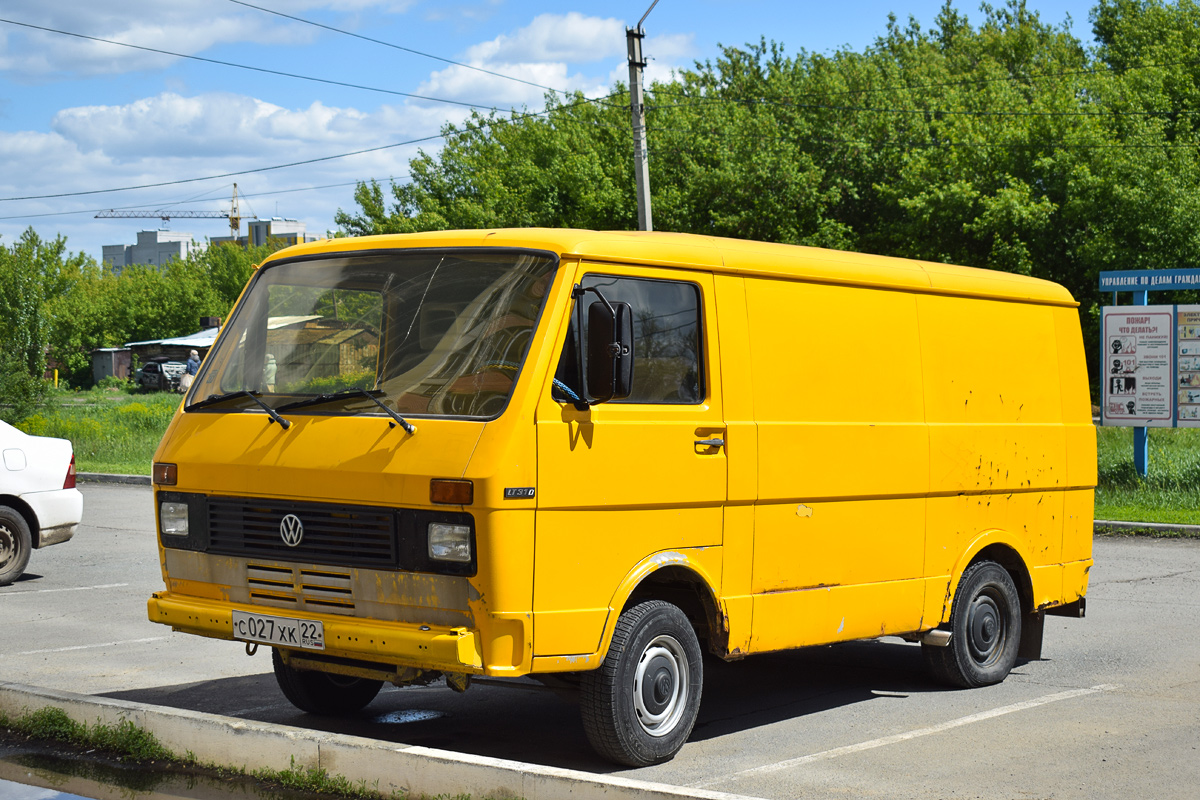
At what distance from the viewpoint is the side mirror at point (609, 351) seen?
5.49m

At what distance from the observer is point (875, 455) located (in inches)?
274

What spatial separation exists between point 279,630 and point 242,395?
1.16 meters

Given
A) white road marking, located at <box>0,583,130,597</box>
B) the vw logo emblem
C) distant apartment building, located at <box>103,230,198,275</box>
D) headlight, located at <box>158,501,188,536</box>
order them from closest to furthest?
1. the vw logo emblem
2. headlight, located at <box>158,501,188,536</box>
3. white road marking, located at <box>0,583,130,597</box>
4. distant apartment building, located at <box>103,230,198,275</box>

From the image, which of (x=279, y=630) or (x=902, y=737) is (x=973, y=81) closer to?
(x=902, y=737)

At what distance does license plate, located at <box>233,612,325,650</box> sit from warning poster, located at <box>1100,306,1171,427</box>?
1535 centimetres

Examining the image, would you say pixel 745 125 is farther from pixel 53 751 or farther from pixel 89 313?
pixel 89 313

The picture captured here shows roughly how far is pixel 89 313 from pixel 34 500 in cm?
8710

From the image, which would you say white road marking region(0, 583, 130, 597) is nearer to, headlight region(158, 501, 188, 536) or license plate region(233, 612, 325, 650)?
headlight region(158, 501, 188, 536)

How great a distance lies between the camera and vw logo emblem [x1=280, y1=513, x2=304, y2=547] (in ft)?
18.5

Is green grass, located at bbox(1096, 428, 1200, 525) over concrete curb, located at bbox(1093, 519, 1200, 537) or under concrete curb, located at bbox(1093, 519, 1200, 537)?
over

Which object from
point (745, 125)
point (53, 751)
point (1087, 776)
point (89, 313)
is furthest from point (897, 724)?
point (89, 313)

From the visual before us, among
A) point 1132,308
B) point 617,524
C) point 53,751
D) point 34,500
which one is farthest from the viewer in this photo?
point 1132,308

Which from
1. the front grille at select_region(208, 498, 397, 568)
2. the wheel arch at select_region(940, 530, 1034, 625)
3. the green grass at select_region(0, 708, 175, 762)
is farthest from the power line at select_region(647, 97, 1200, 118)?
the green grass at select_region(0, 708, 175, 762)

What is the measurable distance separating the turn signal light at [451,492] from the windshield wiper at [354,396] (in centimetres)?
29
